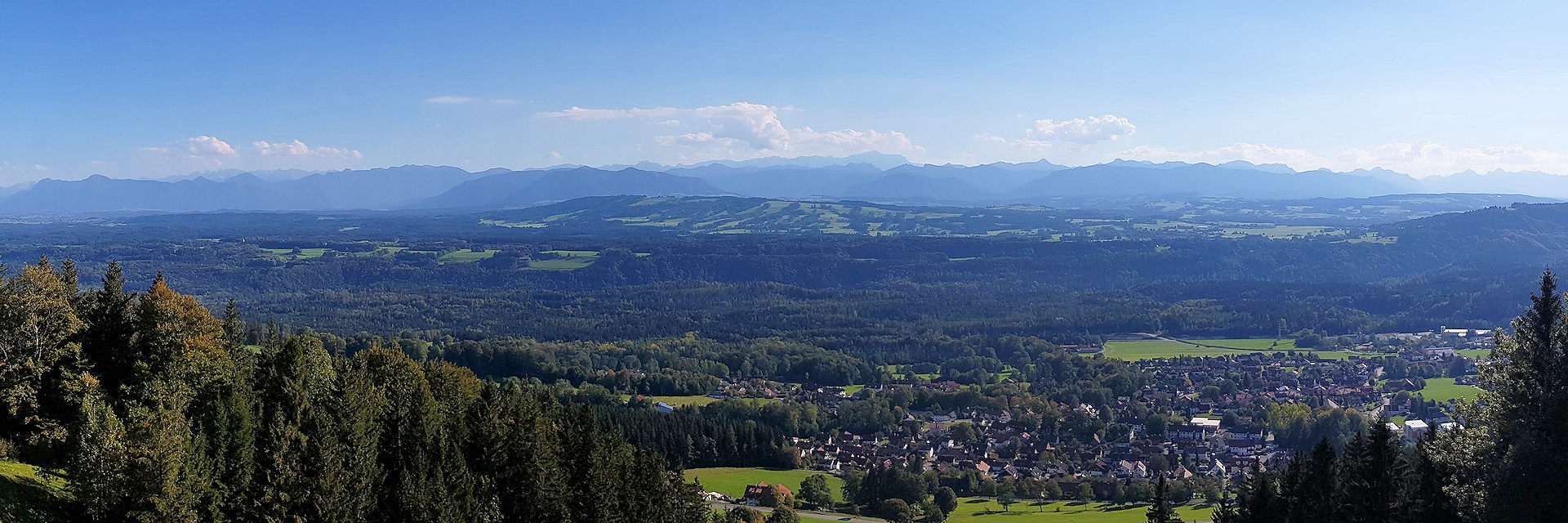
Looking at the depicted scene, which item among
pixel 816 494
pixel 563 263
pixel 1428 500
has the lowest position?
pixel 816 494

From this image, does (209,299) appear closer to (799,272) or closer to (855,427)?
(799,272)

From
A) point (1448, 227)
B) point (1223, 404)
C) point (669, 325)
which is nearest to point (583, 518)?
point (1223, 404)

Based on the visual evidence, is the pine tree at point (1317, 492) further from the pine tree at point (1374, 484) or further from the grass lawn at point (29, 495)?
the grass lawn at point (29, 495)

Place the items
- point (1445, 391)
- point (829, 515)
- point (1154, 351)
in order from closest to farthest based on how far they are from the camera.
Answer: point (829, 515), point (1445, 391), point (1154, 351)

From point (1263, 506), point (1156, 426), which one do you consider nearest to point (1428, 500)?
point (1263, 506)

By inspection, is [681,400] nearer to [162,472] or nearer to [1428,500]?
[1428,500]

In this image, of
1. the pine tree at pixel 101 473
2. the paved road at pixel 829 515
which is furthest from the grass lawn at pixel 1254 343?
the pine tree at pixel 101 473
